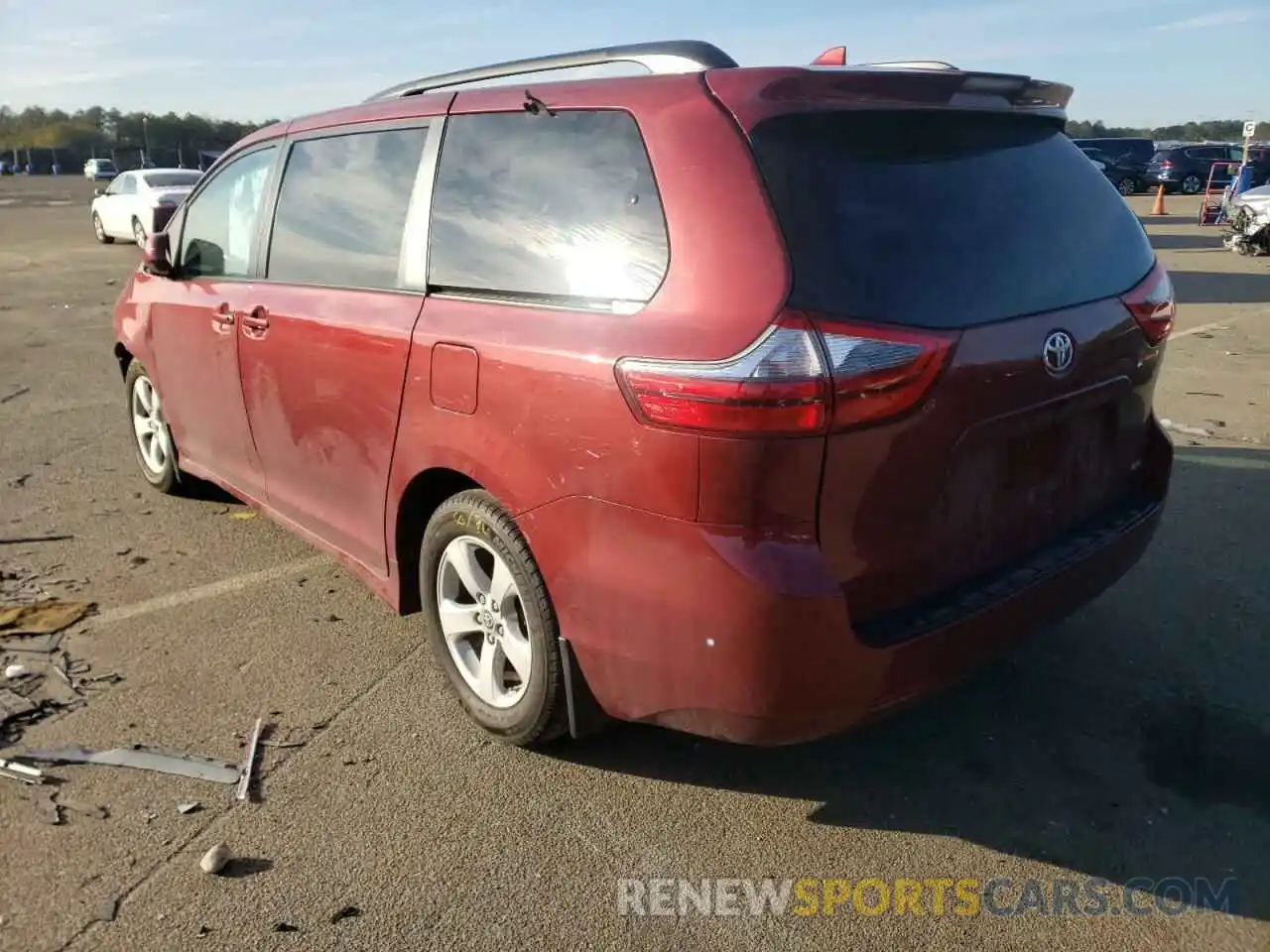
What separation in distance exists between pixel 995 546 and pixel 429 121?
7.13 feet

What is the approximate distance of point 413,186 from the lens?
331 cm

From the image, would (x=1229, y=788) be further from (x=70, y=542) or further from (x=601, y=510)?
(x=70, y=542)

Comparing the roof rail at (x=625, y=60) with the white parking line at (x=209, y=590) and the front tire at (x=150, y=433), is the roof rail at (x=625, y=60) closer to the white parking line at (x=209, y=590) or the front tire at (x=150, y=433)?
the white parking line at (x=209, y=590)

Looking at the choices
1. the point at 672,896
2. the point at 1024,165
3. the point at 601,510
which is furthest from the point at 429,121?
the point at 672,896

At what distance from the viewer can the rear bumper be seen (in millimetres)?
2314

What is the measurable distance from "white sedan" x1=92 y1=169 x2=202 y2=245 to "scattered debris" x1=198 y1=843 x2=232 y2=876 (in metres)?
20.1

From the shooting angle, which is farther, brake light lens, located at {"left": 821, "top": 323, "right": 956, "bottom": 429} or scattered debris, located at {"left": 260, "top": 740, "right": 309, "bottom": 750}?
scattered debris, located at {"left": 260, "top": 740, "right": 309, "bottom": 750}

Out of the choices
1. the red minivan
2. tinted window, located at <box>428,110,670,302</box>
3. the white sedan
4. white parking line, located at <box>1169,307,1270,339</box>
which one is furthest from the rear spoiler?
the white sedan

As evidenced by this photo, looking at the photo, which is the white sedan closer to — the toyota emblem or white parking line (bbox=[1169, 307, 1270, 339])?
white parking line (bbox=[1169, 307, 1270, 339])

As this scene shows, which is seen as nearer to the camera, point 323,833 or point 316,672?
point 323,833

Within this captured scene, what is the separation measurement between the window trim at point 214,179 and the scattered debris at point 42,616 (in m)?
1.51

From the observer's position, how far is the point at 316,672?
3658 millimetres

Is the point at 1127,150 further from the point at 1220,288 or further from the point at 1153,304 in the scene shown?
the point at 1153,304

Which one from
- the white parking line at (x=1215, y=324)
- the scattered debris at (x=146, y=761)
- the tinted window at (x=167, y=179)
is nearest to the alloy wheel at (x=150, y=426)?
the scattered debris at (x=146, y=761)
